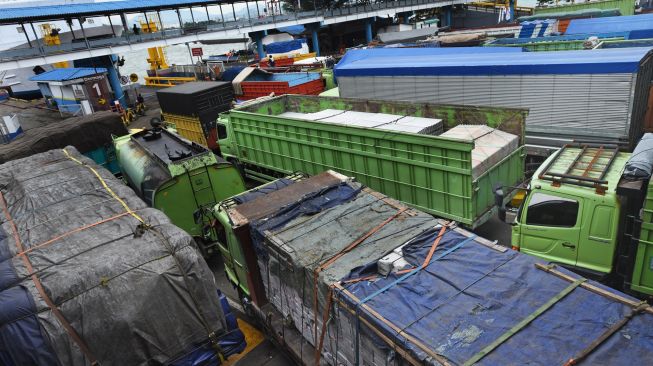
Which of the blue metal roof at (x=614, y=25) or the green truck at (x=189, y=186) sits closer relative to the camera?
the green truck at (x=189, y=186)

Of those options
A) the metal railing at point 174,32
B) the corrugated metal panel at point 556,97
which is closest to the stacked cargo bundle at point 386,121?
the corrugated metal panel at point 556,97

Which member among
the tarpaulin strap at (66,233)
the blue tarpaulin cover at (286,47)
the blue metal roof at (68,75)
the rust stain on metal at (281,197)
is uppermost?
the blue metal roof at (68,75)

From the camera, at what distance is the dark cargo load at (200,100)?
17047 millimetres

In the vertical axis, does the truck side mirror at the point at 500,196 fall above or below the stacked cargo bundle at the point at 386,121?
below

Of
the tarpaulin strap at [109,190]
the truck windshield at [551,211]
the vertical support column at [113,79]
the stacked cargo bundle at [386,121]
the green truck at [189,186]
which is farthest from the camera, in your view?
the vertical support column at [113,79]

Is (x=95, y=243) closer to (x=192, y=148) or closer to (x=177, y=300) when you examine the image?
(x=177, y=300)

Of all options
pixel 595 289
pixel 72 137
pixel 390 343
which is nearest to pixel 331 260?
pixel 390 343

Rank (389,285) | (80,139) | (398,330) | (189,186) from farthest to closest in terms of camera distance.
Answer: (80,139), (189,186), (389,285), (398,330)

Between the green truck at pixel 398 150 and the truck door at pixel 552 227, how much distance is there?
1.60m

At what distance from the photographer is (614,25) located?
21734 millimetres

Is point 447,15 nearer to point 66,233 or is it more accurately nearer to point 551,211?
point 551,211

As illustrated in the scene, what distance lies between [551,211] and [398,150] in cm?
359

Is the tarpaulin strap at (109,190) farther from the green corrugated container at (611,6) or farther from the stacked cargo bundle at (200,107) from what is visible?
the green corrugated container at (611,6)

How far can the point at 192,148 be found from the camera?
11.4m
